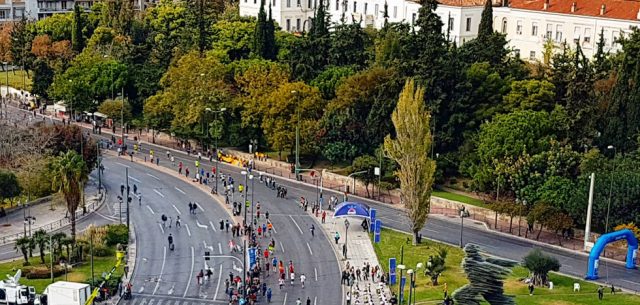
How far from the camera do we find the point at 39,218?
264 ft

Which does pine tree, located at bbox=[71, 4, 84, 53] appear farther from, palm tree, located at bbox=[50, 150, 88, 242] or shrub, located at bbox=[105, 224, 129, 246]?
palm tree, located at bbox=[50, 150, 88, 242]

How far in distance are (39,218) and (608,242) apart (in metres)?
49.7

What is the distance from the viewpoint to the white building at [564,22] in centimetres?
11025

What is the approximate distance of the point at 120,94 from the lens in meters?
118

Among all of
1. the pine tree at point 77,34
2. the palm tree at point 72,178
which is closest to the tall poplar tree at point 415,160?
the palm tree at point 72,178

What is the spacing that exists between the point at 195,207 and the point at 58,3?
10555cm

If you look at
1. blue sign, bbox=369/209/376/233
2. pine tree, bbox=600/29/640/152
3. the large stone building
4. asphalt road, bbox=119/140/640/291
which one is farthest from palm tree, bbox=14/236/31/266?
the large stone building

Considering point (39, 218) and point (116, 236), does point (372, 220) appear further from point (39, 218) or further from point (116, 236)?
point (39, 218)

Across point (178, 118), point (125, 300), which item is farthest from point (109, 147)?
point (125, 300)

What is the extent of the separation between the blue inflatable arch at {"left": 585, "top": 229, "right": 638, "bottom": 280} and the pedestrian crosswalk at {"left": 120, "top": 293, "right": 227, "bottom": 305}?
2851 cm

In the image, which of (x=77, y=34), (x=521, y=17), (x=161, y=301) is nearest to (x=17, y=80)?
(x=77, y=34)

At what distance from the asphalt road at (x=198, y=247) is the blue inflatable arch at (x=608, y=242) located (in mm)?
19895

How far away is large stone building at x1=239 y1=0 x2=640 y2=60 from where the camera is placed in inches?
4377

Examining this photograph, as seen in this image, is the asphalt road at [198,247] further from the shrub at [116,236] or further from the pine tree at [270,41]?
the pine tree at [270,41]
